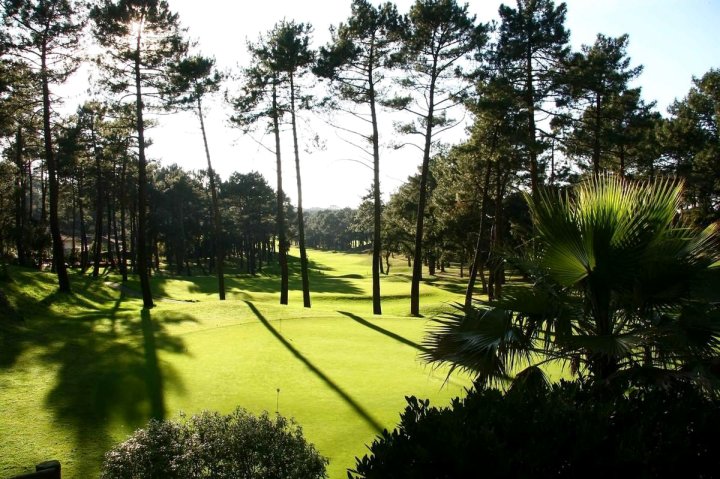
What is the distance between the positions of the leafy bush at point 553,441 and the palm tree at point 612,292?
0.81 m

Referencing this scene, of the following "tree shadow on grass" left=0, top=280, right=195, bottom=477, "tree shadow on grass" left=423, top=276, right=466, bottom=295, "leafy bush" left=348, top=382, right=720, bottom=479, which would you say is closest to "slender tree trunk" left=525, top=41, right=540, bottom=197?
"tree shadow on grass" left=0, top=280, right=195, bottom=477

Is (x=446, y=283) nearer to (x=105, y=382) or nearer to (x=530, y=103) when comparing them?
(x=530, y=103)

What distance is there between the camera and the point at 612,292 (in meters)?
5.53

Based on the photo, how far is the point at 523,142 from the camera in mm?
20531

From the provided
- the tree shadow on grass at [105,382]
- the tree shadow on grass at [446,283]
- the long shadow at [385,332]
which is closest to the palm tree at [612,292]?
the tree shadow on grass at [105,382]

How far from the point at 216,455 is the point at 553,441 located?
3.40m

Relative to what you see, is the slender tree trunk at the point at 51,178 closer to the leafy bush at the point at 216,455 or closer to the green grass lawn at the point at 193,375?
the green grass lawn at the point at 193,375

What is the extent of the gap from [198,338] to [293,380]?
512 cm

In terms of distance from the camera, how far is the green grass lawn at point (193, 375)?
709cm

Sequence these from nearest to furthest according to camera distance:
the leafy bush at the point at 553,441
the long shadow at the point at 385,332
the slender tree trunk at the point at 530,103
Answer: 1. the leafy bush at the point at 553,441
2. the long shadow at the point at 385,332
3. the slender tree trunk at the point at 530,103

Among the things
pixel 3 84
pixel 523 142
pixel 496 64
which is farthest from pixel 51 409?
pixel 496 64

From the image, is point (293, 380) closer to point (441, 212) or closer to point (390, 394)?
point (390, 394)

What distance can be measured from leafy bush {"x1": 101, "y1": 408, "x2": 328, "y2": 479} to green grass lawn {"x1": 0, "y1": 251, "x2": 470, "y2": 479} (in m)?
1.47

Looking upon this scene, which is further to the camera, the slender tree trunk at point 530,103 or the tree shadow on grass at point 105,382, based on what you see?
the slender tree trunk at point 530,103
